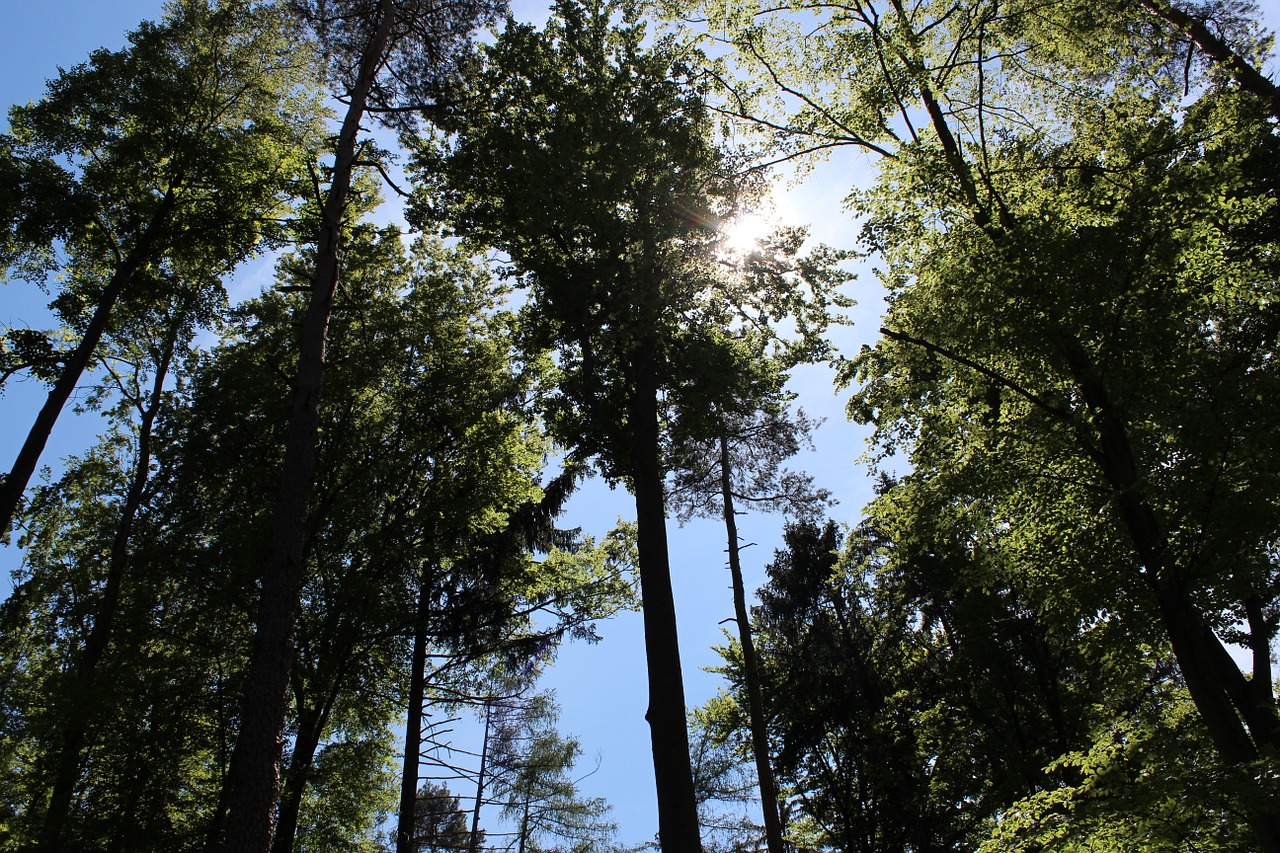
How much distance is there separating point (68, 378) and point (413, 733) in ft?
25.3

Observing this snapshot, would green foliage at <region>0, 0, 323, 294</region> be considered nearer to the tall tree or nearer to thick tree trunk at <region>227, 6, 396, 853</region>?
the tall tree

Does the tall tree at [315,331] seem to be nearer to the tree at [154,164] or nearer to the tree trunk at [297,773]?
the tree trunk at [297,773]

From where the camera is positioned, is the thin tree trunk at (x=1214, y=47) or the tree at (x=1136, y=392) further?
the thin tree trunk at (x=1214, y=47)

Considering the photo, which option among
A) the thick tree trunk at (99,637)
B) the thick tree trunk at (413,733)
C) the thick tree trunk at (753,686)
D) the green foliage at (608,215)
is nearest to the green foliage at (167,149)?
the thick tree trunk at (99,637)

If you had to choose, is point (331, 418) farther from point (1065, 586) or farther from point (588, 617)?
point (1065, 586)

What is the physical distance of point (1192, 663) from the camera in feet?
19.4

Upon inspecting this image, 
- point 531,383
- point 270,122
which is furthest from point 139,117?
point 531,383

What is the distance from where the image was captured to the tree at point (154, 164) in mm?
10867

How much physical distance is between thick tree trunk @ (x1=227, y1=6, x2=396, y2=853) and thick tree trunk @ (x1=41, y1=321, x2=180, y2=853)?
423cm

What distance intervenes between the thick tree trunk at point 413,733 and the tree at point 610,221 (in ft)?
16.8

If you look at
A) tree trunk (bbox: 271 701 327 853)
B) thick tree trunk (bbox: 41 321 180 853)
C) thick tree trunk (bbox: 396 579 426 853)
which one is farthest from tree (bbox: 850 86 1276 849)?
thick tree trunk (bbox: 41 321 180 853)

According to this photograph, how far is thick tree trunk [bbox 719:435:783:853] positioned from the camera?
514 inches

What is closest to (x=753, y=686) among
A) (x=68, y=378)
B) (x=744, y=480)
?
(x=744, y=480)

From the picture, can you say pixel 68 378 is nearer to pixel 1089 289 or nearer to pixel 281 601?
pixel 281 601
